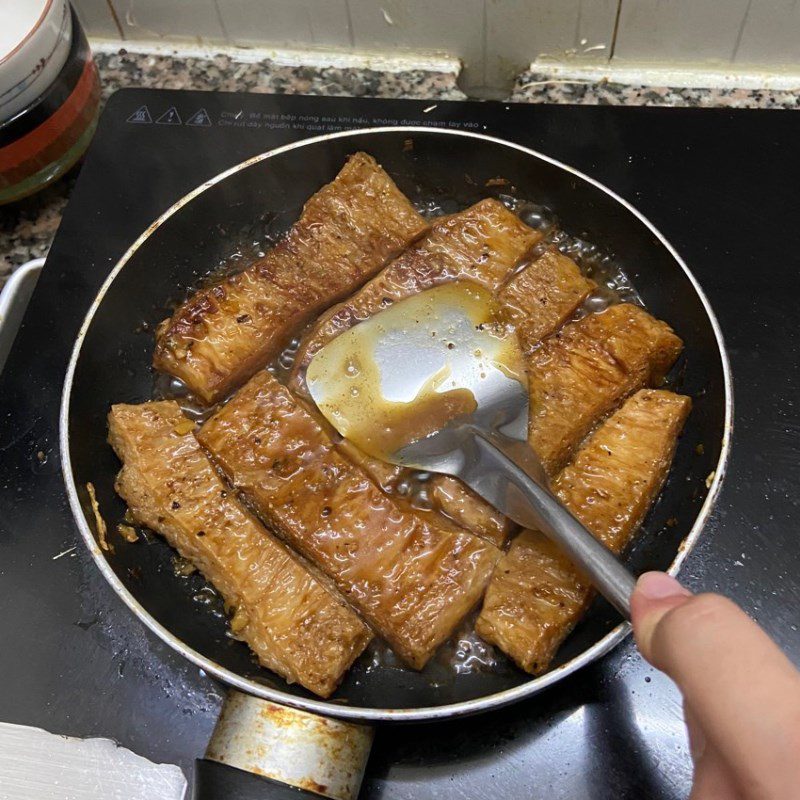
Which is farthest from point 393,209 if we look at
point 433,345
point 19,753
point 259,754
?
point 19,753

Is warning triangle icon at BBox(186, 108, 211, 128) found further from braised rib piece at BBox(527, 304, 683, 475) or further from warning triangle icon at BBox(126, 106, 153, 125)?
braised rib piece at BBox(527, 304, 683, 475)

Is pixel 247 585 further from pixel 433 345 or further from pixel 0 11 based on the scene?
pixel 0 11

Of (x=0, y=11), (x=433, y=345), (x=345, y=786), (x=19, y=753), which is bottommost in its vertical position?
(x=19, y=753)

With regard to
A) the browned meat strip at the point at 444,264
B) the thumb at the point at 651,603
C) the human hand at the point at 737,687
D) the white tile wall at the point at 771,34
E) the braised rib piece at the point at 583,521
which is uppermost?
the human hand at the point at 737,687

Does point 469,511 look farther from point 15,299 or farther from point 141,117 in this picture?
point 141,117

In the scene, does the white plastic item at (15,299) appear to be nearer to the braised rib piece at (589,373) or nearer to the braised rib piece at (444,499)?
the braised rib piece at (444,499)

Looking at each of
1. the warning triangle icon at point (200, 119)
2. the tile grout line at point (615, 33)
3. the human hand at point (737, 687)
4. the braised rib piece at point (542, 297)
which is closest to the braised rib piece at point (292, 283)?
the braised rib piece at point (542, 297)
